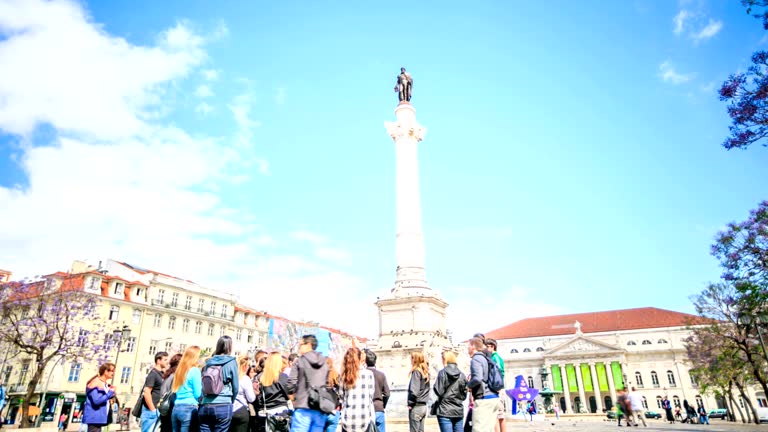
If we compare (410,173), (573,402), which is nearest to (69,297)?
(410,173)

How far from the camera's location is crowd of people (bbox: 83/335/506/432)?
19.6ft

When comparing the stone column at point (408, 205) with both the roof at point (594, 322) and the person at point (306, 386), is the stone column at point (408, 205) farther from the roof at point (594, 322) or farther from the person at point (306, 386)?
the roof at point (594, 322)

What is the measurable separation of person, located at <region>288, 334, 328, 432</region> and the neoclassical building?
7222 centimetres

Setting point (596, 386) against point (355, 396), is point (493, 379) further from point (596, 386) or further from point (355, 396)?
point (596, 386)

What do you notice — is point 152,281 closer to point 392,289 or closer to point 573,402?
point 392,289

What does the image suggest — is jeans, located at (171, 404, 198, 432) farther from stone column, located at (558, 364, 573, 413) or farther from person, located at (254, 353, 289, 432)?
stone column, located at (558, 364, 573, 413)

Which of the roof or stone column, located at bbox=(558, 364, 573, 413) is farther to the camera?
the roof

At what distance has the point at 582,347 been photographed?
73.4 meters

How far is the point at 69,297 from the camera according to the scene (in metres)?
26.4

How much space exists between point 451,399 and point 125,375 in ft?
132

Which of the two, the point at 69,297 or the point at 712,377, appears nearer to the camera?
the point at 69,297

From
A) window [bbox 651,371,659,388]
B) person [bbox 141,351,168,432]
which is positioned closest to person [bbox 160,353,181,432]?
person [bbox 141,351,168,432]

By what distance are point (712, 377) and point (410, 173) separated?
2732 centimetres

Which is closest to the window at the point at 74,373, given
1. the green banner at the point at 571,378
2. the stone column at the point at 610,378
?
the green banner at the point at 571,378
